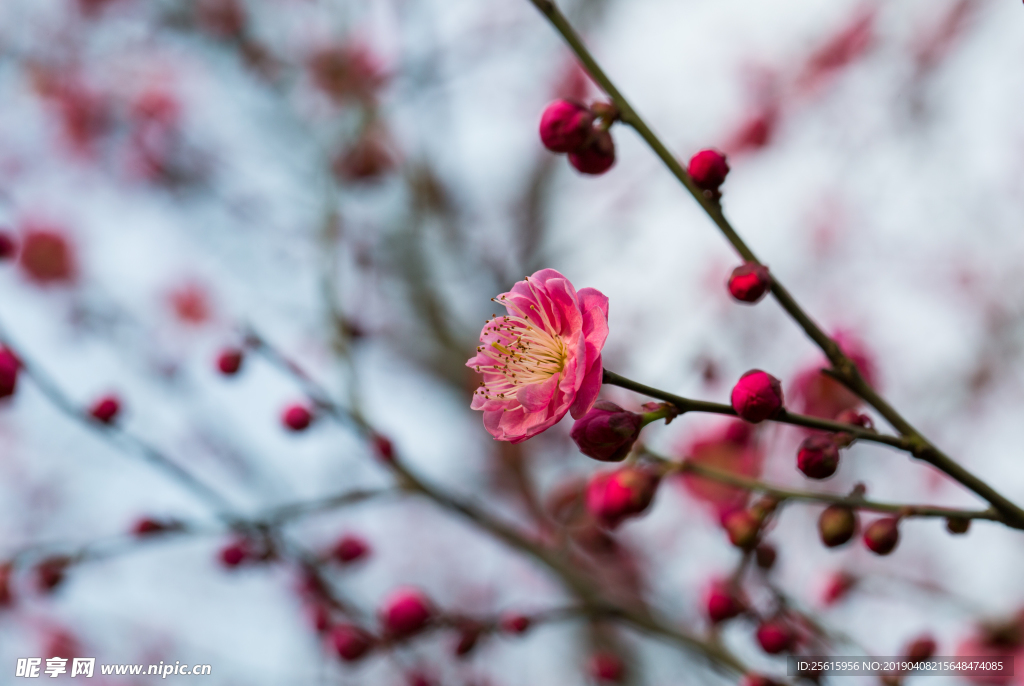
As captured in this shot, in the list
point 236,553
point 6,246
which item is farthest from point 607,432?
point 6,246

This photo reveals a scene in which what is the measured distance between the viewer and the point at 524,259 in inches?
191

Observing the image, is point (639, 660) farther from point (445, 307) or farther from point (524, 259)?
point (524, 259)

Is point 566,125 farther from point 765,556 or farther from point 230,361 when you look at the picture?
point 230,361

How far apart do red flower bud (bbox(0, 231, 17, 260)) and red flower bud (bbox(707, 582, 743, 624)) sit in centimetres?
192

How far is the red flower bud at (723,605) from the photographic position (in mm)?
1415

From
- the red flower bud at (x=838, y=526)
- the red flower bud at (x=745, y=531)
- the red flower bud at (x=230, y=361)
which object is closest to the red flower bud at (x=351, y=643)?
the red flower bud at (x=230, y=361)

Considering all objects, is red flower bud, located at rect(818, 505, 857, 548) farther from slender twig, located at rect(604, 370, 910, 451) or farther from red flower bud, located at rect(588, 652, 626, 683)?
red flower bud, located at rect(588, 652, 626, 683)

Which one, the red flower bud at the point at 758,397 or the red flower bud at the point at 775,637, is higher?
the red flower bud at the point at 758,397

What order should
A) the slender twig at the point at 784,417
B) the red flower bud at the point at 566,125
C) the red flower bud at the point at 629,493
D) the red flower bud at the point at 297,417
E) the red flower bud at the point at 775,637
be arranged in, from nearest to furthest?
1. the slender twig at the point at 784,417
2. the red flower bud at the point at 566,125
3. the red flower bud at the point at 629,493
4. the red flower bud at the point at 775,637
5. the red flower bud at the point at 297,417

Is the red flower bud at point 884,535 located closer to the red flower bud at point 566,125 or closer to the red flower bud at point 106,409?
the red flower bud at point 566,125

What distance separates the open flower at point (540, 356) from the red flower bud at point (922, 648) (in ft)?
3.12

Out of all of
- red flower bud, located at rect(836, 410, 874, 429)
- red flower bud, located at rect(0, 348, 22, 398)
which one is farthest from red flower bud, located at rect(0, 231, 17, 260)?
red flower bud, located at rect(836, 410, 874, 429)

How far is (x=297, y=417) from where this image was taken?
1849mm

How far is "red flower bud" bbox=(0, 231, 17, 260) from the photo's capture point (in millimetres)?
1879
